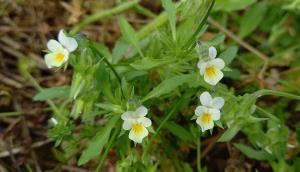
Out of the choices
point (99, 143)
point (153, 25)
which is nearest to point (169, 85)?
point (99, 143)

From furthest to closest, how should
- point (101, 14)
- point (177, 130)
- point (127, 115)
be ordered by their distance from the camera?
point (101, 14) < point (177, 130) < point (127, 115)

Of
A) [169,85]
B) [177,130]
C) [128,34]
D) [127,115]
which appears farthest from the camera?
[128,34]

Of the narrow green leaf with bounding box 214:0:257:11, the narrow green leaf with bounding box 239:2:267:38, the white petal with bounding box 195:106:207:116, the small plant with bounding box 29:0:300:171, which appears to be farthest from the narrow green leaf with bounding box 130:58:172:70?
the narrow green leaf with bounding box 239:2:267:38

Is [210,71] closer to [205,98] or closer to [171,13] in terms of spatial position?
[205,98]

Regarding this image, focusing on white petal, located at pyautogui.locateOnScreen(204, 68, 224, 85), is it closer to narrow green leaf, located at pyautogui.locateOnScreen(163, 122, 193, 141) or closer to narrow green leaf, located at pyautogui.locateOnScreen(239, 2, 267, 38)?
narrow green leaf, located at pyautogui.locateOnScreen(163, 122, 193, 141)

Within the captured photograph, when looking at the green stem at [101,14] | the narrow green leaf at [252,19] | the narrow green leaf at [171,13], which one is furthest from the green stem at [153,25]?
the narrow green leaf at [171,13]

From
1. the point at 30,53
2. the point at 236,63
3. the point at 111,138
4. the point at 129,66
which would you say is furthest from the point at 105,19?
the point at 111,138

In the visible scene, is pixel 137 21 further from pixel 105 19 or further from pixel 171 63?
pixel 171 63
